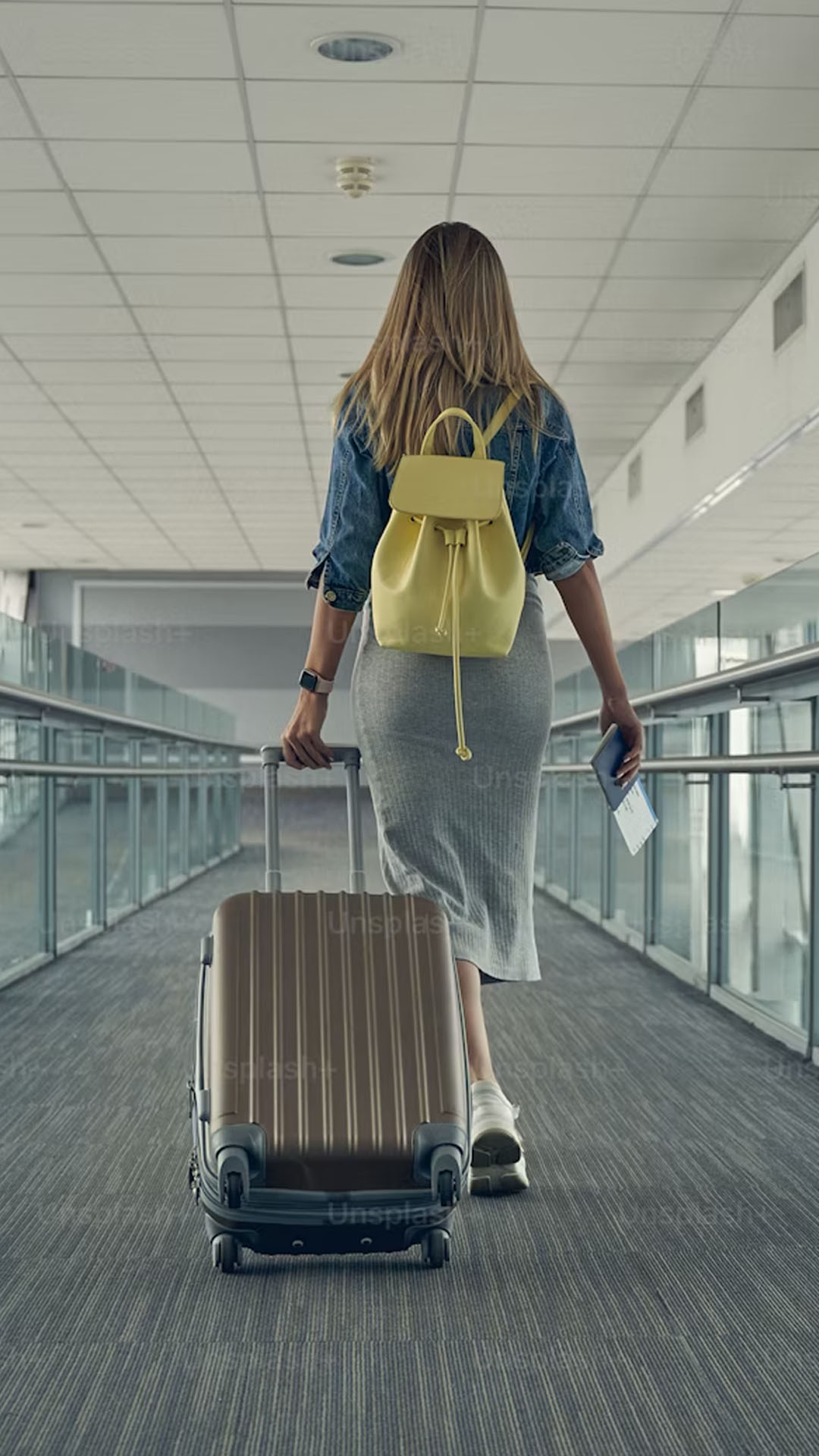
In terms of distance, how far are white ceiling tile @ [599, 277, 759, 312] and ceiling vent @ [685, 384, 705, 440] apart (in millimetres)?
1163

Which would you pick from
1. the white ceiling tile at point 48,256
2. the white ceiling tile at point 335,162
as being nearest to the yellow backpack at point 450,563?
the white ceiling tile at point 335,162

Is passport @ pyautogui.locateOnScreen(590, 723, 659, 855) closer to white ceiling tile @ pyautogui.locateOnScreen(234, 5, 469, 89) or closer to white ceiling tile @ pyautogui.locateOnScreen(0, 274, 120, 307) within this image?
white ceiling tile @ pyautogui.locateOnScreen(234, 5, 469, 89)

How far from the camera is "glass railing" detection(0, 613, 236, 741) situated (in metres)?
3.82

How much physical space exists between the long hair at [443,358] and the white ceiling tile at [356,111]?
3097 mm

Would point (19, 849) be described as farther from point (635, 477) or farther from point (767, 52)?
point (635, 477)

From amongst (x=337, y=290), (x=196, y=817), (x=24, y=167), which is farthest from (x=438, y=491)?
(x=196, y=817)

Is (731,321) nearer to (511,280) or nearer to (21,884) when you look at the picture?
(511,280)

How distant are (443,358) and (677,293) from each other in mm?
5352

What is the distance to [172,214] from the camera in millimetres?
5859

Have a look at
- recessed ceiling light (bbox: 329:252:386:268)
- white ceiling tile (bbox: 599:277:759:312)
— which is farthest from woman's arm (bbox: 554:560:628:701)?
white ceiling tile (bbox: 599:277:759:312)

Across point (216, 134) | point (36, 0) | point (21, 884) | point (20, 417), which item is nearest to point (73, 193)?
point (216, 134)

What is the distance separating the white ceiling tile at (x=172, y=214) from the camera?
5.67 meters

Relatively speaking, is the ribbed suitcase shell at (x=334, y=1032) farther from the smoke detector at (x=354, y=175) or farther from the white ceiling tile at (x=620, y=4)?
the smoke detector at (x=354, y=175)

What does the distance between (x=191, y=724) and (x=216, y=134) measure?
11.7ft
